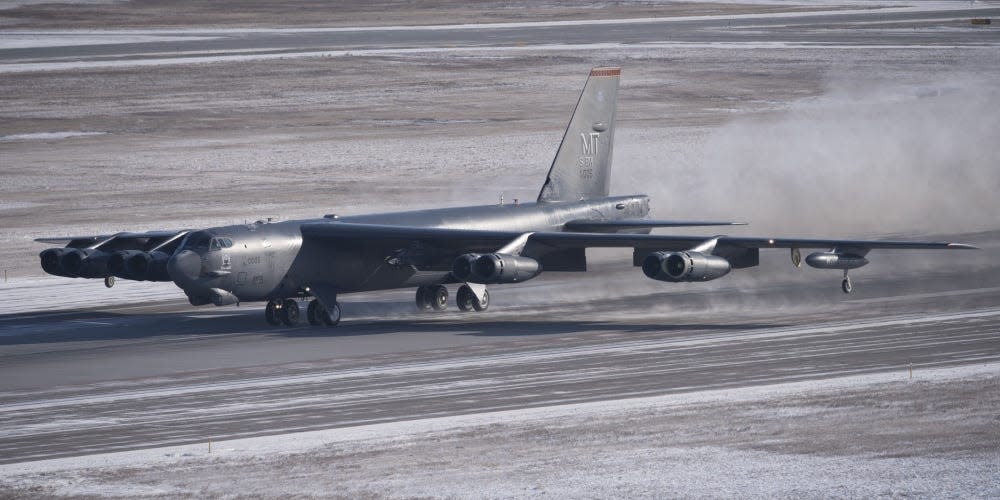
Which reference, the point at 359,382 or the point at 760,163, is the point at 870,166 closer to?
the point at 760,163

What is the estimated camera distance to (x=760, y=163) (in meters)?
63.3

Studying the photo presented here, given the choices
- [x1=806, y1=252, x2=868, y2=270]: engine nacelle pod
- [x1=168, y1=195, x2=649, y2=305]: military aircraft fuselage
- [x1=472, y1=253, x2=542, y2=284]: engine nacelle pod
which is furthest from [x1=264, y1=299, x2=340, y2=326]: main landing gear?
[x1=806, y1=252, x2=868, y2=270]: engine nacelle pod

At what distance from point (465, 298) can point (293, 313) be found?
15.4 ft

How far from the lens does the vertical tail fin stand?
44.8m

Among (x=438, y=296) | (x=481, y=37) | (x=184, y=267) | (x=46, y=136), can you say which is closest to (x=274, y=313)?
(x=184, y=267)

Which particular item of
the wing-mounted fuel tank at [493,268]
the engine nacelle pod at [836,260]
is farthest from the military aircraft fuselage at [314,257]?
the engine nacelle pod at [836,260]

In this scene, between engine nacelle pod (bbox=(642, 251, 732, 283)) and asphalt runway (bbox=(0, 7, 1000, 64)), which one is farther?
asphalt runway (bbox=(0, 7, 1000, 64))

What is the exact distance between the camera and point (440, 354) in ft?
111

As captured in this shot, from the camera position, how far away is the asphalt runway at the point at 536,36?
104000 millimetres

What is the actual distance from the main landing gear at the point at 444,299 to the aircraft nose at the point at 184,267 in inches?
302

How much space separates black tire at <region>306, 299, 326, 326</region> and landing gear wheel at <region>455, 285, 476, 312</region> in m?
4.01

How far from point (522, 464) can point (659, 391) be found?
251 inches

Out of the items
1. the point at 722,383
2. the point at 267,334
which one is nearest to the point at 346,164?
the point at 267,334

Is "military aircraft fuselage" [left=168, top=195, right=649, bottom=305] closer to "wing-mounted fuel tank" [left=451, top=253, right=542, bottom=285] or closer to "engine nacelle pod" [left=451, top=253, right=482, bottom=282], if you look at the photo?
"engine nacelle pod" [left=451, top=253, right=482, bottom=282]
